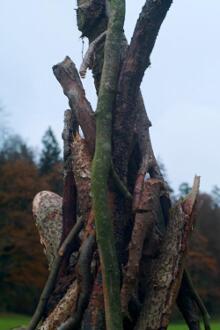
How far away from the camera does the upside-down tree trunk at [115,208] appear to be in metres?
4.62

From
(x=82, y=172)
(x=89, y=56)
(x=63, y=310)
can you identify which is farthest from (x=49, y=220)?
(x=89, y=56)

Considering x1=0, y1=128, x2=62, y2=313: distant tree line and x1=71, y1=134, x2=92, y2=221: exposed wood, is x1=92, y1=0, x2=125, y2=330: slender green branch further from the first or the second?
x1=0, y1=128, x2=62, y2=313: distant tree line

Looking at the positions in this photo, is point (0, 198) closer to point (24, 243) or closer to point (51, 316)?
point (24, 243)

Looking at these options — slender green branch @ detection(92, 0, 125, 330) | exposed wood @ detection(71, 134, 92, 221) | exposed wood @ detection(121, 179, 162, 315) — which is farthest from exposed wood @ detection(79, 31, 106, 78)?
exposed wood @ detection(121, 179, 162, 315)

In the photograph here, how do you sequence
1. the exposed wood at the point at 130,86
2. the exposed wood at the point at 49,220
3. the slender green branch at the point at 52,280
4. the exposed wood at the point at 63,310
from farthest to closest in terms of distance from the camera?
the exposed wood at the point at 49,220 → the slender green branch at the point at 52,280 → the exposed wood at the point at 63,310 → the exposed wood at the point at 130,86

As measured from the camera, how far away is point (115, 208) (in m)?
4.80

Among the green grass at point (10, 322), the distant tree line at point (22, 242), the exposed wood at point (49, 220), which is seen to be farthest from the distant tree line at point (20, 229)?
the exposed wood at point (49, 220)

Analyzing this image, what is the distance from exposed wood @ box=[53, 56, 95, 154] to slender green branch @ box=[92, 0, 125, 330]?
224mm

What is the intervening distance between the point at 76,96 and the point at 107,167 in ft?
2.13

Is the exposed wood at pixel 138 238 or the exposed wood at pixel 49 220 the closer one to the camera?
the exposed wood at pixel 138 238

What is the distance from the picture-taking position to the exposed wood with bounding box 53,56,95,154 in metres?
4.94

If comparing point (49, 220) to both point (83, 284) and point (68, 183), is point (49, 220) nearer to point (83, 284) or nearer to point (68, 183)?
point (68, 183)

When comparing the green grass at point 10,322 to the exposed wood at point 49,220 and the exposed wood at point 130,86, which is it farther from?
the exposed wood at point 130,86

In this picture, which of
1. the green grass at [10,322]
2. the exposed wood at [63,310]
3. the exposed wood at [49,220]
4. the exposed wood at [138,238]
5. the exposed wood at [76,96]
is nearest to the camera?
the exposed wood at [138,238]
